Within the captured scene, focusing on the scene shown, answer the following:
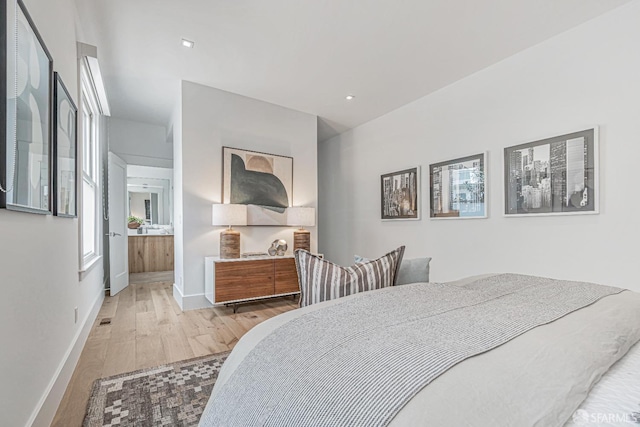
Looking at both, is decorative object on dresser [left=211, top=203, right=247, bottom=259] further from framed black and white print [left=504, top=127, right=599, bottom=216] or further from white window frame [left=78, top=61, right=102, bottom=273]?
framed black and white print [left=504, top=127, right=599, bottom=216]

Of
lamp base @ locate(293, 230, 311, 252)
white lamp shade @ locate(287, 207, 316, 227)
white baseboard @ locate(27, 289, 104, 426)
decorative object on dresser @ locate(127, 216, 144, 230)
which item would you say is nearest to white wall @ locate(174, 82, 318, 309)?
lamp base @ locate(293, 230, 311, 252)

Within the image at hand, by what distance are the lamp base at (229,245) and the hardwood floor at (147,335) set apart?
2.10 feet

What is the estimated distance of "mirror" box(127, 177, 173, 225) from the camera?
6891 mm

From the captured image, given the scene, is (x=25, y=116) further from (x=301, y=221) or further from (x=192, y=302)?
(x=301, y=221)

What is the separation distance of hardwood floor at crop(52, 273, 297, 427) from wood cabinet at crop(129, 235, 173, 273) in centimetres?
199

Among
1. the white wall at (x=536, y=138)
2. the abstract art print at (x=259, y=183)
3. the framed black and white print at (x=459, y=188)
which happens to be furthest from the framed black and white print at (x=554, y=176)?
the abstract art print at (x=259, y=183)

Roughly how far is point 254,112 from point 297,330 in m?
3.63

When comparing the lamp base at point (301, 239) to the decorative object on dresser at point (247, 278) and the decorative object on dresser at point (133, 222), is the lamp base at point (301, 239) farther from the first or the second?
the decorative object on dresser at point (133, 222)

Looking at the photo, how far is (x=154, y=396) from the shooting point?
1.76 m

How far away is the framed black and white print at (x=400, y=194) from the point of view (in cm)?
394

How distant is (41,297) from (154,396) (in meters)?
0.81

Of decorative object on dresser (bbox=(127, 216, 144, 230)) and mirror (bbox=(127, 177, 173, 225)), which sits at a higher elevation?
mirror (bbox=(127, 177, 173, 225))

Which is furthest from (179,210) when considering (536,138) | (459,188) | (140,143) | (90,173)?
(536,138)

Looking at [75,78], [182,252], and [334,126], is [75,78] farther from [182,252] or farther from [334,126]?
[334,126]
